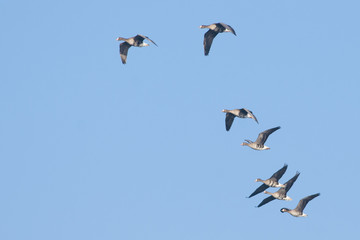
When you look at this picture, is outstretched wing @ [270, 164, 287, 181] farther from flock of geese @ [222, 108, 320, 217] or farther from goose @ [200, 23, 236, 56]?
goose @ [200, 23, 236, 56]

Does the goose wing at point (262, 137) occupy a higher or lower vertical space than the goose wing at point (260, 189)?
higher

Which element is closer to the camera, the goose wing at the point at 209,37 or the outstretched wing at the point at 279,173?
the outstretched wing at the point at 279,173

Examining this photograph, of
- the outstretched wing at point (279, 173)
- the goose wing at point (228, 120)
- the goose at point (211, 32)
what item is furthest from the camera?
the goose wing at point (228, 120)

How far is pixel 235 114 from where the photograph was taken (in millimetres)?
107438

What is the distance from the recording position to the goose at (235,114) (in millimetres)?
104912

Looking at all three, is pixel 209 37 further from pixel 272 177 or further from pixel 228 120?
pixel 272 177

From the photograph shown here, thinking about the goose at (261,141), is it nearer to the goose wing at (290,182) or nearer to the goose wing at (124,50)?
the goose wing at (290,182)

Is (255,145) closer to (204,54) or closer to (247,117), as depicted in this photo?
(247,117)

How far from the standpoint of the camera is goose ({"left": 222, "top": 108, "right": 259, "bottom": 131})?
105 metres

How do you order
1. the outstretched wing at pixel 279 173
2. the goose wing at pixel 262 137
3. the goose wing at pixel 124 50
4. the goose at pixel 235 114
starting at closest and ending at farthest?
the goose at pixel 235 114 → the outstretched wing at pixel 279 173 → the goose wing at pixel 262 137 → the goose wing at pixel 124 50

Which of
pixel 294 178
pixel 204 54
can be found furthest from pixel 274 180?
pixel 204 54

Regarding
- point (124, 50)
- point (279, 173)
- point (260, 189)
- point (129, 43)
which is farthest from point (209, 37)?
point (260, 189)

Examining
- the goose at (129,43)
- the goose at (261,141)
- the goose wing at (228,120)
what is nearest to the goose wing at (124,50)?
the goose at (129,43)

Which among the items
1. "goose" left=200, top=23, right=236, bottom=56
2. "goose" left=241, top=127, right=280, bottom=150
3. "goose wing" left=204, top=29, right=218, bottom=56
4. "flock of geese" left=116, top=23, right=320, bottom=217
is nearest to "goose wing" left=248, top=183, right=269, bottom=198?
"flock of geese" left=116, top=23, right=320, bottom=217
